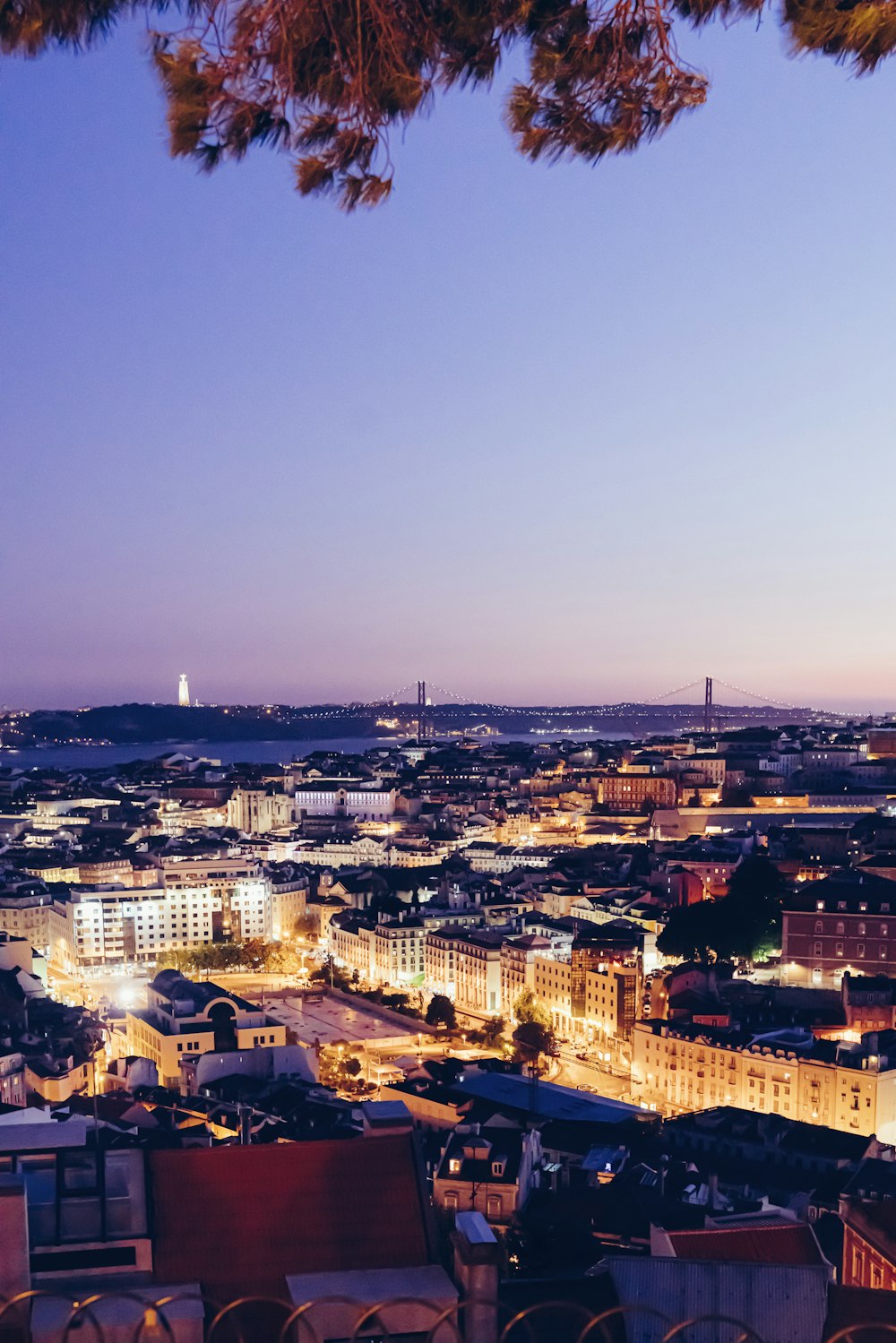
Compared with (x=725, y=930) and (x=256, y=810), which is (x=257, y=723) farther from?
(x=725, y=930)

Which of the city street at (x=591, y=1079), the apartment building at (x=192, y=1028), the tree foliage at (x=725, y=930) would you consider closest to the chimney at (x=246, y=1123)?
the apartment building at (x=192, y=1028)

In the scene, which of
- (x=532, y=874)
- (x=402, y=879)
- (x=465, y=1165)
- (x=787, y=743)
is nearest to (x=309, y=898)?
(x=402, y=879)

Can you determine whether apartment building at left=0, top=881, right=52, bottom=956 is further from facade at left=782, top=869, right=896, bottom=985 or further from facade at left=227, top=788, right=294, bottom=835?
facade at left=227, top=788, right=294, bottom=835

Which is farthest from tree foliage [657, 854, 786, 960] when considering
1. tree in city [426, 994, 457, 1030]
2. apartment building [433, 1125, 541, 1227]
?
apartment building [433, 1125, 541, 1227]

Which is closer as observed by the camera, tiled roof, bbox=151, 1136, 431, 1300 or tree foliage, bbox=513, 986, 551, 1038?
tiled roof, bbox=151, 1136, 431, 1300

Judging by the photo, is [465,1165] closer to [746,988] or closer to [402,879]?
[746,988]

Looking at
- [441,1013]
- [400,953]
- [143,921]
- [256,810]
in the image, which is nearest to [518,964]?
[441,1013]
